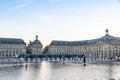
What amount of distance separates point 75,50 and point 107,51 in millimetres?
30741

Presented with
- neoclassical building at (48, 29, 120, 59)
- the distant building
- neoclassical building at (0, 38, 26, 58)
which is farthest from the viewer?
the distant building

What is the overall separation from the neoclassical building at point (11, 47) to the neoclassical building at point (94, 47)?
22614 millimetres

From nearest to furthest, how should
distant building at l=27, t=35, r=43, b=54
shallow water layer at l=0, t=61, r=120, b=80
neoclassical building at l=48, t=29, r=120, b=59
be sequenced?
1. shallow water layer at l=0, t=61, r=120, b=80
2. neoclassical building at l=48, t=29, r=120, b=59
3. distant building at l=27, t=35, r=43, b=54

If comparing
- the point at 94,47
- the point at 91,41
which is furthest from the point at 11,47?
the point at 94,47

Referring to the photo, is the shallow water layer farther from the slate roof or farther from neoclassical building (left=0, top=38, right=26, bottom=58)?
neoclassical building (left=0, top=38, right=26, bottom=58)

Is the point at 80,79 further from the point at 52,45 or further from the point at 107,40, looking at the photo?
the point at 52,45

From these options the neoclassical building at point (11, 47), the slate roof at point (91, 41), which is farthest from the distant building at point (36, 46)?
the neoclassical building at point (11, 47)

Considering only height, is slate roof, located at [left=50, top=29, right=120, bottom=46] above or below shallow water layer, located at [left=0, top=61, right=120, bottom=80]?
above

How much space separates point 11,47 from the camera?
533 feet

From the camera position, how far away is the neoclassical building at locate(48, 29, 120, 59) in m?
155

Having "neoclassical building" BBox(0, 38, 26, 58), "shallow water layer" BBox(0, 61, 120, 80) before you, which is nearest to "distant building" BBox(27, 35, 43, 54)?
"neoclassical building" BBox(0, 38, 26, 58)

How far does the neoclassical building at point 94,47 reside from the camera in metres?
155

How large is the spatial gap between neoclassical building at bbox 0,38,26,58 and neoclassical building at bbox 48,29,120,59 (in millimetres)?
22614

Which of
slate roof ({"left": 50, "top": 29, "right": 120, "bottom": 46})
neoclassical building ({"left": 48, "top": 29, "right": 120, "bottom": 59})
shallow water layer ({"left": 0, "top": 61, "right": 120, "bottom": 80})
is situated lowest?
shallow water layer ({"left": 0, "top": 61, "right": 120, "bottom": 80})
